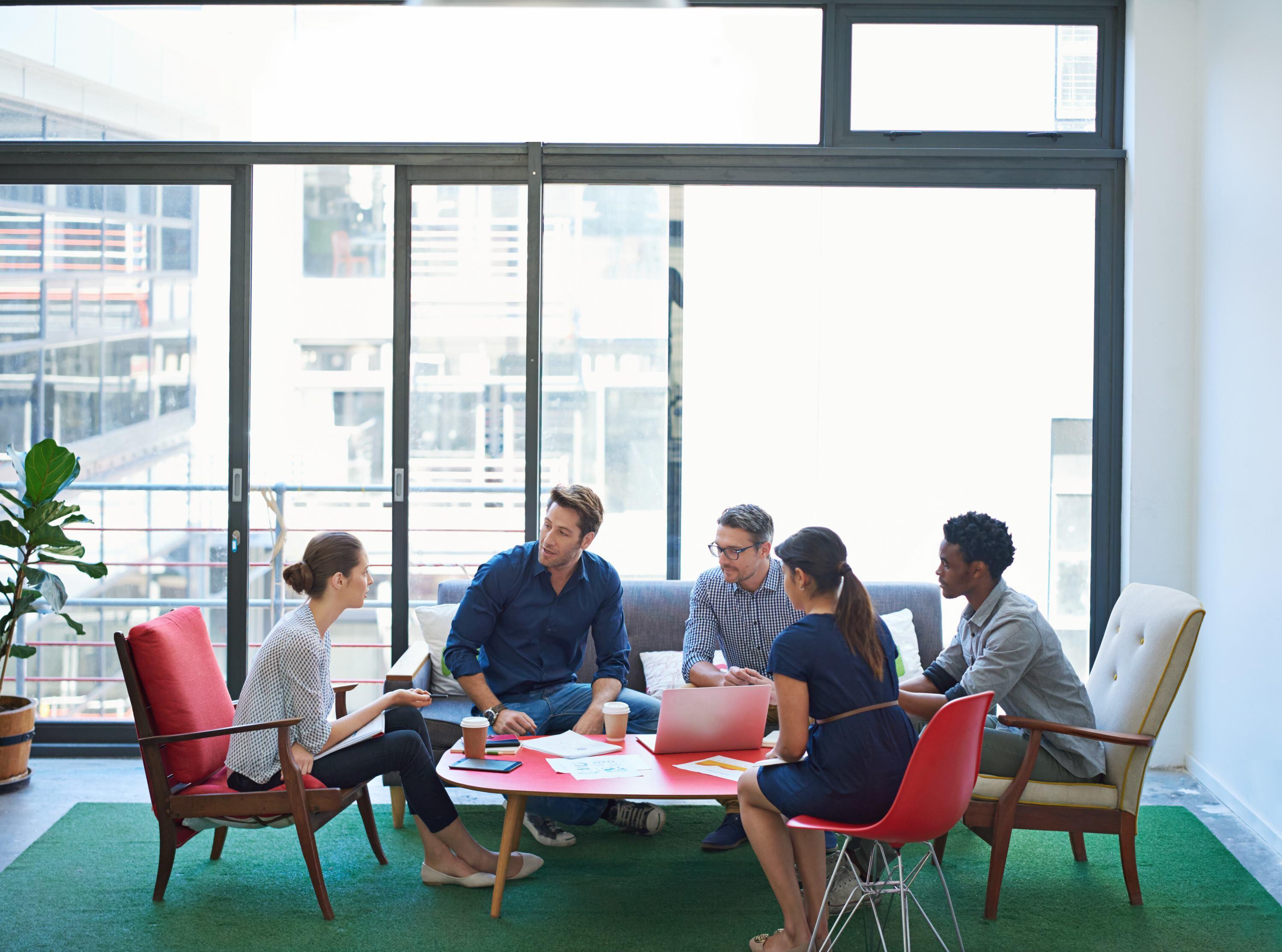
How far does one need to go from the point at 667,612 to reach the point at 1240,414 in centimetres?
224

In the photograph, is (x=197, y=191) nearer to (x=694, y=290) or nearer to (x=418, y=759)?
(x=694, y=290)

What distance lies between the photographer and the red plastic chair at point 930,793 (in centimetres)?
254

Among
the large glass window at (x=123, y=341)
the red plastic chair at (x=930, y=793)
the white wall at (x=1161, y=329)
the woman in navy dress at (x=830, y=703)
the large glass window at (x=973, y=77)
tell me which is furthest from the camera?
the large glass window at (x=123, y=341)

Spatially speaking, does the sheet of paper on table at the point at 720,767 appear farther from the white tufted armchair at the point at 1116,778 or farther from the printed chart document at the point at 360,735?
the printed chart document at the point at 360,735

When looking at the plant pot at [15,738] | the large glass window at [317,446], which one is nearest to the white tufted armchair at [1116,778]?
the large glass window at [317,446]

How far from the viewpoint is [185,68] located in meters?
4.79

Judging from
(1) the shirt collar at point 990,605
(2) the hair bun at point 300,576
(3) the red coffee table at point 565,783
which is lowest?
(3) the red coffee table at point 565,783

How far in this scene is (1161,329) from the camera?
4.64m

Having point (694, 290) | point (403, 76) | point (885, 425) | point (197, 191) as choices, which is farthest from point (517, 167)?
point (885, 425)

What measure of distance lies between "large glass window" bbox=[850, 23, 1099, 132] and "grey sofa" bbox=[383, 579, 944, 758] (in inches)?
77.1

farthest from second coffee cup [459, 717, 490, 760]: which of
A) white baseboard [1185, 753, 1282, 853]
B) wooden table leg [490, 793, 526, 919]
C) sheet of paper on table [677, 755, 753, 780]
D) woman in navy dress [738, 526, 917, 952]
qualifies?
white baseboard [1185, 753, 1282, 853]

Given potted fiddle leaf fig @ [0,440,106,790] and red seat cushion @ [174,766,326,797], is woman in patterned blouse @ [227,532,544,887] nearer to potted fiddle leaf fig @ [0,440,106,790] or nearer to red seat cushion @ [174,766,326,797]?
red seat cushion @ [174,766,326,797]

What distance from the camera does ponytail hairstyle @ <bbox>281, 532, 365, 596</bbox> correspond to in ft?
10.5

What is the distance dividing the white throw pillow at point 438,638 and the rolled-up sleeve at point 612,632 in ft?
1.88
